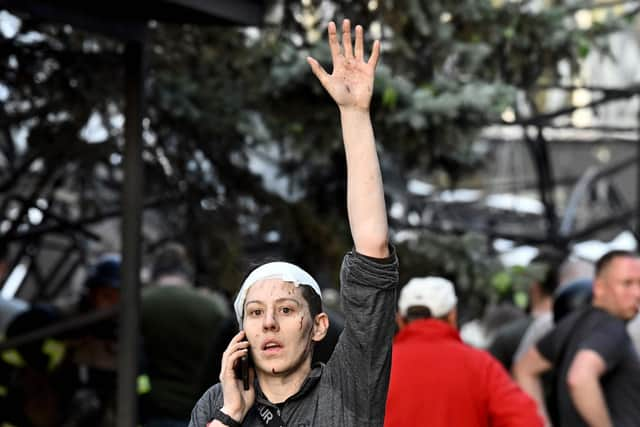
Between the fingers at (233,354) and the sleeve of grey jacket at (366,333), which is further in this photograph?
the fingers at (233,354)

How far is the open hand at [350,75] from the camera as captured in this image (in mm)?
3209

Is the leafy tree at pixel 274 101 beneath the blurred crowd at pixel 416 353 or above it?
above

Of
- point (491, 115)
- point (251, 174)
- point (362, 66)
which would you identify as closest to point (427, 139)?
point (491, 115)

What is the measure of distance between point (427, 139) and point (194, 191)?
1722 mm

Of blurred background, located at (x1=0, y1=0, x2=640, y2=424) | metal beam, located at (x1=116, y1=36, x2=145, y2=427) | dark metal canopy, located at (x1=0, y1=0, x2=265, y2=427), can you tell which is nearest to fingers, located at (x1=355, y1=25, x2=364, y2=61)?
dark metal canopy, located at (x1=0, y1=0, x2=265, y2=427)

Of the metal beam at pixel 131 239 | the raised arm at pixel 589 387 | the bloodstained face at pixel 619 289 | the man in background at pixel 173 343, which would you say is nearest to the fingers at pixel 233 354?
the raised arm at pixel 589 387

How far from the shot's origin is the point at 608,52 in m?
9.05

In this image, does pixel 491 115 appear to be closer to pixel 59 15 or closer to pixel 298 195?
pixel 298 195

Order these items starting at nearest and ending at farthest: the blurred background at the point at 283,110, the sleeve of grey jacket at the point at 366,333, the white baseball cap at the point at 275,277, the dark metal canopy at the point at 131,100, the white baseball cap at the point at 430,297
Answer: the sleeve of grey jacket at the point at 366,333 < the white baseball cap at the point at 275,277 < the white baseball cap at the point at 430,297 < the dark metal canopy at the point at 131,100 < the blurred background at the point at 283,110

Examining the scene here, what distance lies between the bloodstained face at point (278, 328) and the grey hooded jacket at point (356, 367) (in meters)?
0.07

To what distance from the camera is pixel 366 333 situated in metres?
3.10

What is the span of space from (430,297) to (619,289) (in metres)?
1.27

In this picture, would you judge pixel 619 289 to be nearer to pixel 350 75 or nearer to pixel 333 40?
pixel 350 75

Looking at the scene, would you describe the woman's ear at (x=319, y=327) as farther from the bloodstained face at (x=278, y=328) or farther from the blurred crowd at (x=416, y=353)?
the blurred crowd at (x=416, y=353)
